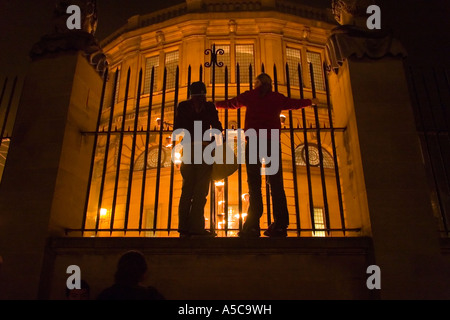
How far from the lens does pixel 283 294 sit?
435cm

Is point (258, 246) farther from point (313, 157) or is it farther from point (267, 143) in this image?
point (313, 157)

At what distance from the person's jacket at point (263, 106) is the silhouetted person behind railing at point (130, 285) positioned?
110 inches

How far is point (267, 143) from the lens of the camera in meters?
5.07

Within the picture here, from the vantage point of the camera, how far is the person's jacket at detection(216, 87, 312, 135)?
517cm

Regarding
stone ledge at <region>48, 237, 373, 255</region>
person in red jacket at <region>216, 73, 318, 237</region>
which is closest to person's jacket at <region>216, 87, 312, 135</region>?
person in red jacket at <region>216, 73, 318, 237</region>

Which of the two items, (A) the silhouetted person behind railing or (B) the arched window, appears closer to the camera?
(A) the silhouetted person behind railing

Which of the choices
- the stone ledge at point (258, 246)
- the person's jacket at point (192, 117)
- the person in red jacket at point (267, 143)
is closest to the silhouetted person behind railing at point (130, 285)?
the stone ledge at point (258, 246)

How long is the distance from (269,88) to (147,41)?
76.0 ft

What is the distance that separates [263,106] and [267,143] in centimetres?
58

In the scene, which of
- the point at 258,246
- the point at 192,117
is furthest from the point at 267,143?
the point at 258,246

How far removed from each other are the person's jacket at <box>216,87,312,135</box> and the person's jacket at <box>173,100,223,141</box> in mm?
212

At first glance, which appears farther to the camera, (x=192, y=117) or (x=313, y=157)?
(x=313, y=157)

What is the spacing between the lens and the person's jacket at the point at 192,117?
5.16 meters

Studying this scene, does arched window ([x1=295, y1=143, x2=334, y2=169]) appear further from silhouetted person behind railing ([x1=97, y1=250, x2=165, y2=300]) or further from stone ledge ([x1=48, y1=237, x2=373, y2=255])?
silhouetted person behind railing ([x1=97, y1=250, x2=165, y2=300])
